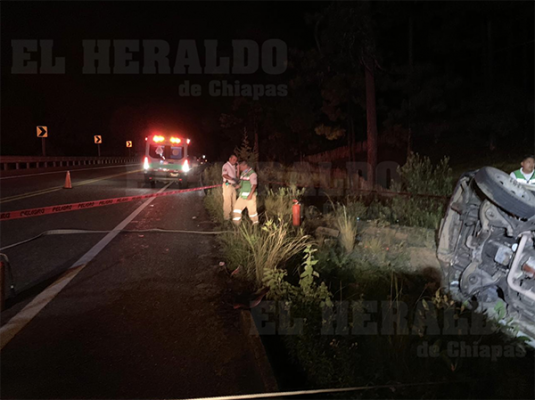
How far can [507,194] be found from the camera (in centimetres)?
365

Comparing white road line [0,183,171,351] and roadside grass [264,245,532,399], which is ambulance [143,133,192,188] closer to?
white road line [0,183,171,351]

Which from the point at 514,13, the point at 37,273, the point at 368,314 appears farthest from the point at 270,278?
the point at 514,13

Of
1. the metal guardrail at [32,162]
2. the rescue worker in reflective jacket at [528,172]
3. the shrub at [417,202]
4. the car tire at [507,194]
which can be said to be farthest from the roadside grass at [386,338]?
the metal guardrail at [32,162]

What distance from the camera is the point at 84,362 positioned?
152 inches

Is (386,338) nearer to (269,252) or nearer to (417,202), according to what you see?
(269,252)

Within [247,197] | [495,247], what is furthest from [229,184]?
[495,247]

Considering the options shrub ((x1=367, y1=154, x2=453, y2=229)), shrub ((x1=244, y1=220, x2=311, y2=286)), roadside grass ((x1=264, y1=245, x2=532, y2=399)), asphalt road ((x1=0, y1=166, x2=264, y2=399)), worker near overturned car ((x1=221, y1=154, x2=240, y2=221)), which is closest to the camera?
roadside grass ((x1=264, y1=245, x2=532, y2=399))

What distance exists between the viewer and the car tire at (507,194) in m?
3.60

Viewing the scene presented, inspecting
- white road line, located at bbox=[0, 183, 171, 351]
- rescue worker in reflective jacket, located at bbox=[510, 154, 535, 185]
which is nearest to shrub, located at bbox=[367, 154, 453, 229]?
rescue worker in reflective jacket, located at bbox=[510, 154, 535, 185]

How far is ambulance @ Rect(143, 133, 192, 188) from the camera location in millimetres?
20094

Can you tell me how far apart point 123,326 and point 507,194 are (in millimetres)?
3836

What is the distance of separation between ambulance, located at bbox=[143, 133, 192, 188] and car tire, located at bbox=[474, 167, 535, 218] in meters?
17.5

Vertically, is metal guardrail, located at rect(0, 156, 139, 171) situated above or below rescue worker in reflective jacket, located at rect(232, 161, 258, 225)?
above

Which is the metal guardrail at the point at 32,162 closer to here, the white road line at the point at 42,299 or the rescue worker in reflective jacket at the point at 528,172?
the white road line at the point at 42,299
